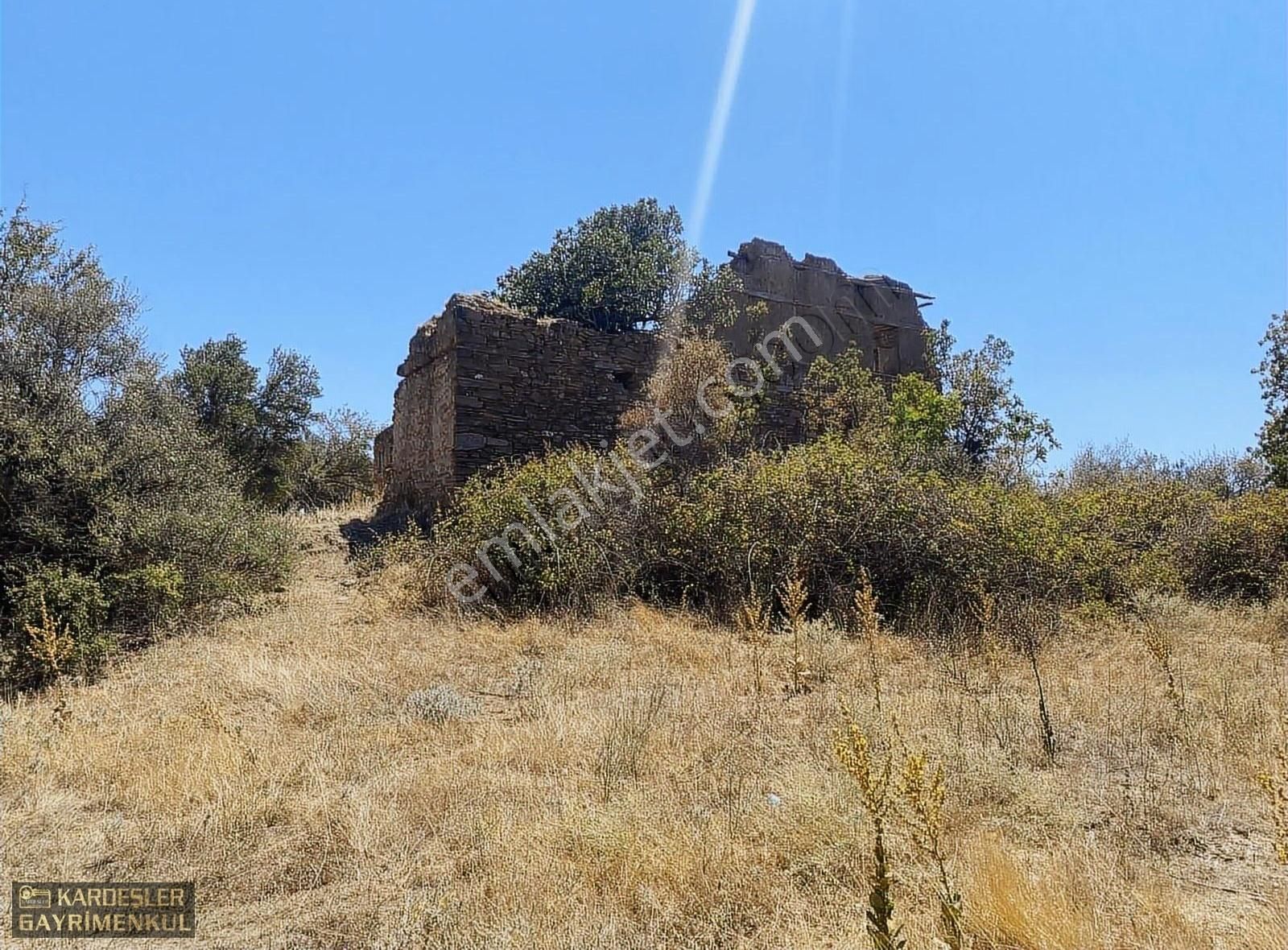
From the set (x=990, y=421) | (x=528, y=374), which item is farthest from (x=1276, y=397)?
(x=528, y=374)

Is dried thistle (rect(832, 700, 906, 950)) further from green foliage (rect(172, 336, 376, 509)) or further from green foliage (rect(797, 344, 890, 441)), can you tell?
green foliage (rect(172, 336, 376, 509))

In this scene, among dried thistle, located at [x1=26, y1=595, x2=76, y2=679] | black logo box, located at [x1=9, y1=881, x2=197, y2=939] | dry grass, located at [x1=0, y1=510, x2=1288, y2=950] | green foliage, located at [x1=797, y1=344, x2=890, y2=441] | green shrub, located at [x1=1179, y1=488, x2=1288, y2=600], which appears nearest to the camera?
dry grass, located at [x1=0, y1=510, x2=1288, y2=950]

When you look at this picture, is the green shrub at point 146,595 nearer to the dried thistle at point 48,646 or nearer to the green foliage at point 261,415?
the dried thistle at point 48,646

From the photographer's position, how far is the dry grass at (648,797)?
2.50 metres

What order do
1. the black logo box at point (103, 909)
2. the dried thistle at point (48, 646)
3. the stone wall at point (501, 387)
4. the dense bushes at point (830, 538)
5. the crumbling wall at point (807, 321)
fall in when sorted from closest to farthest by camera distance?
1. the black logo box at point (103, 909)
2. the dried thistle at point (48, 646)
3. the dense bushes at point (830, 538)
4. the stone wall at point (501, 387)
5. the crumbling wall at point (807, 321)

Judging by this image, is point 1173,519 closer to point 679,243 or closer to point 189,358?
point 679,243

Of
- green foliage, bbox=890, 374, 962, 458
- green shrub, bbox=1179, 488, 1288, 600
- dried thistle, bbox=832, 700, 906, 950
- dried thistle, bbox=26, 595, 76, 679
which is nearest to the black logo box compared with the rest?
dried thistle, bbox=832, 700, 906, 950

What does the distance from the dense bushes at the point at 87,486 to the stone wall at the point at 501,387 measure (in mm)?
2911

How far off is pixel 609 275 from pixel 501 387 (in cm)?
306

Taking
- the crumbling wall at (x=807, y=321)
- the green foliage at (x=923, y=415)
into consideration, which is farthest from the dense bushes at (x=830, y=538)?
the crumbling wall at (x=807, y=321)

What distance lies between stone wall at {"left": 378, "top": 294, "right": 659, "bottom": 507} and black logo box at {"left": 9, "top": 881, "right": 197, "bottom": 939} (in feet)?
21.8

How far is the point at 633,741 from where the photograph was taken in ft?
12.9

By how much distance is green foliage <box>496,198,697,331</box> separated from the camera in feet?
37.9

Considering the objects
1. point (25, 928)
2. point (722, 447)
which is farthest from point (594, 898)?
point (722, 447)
